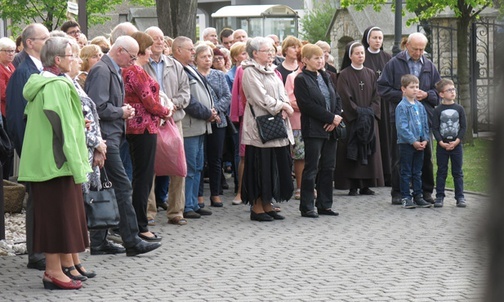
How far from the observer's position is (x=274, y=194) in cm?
1157

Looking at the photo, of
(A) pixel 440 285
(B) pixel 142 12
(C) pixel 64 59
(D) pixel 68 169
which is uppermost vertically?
(B) pixel 142 12

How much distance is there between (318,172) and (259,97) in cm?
141

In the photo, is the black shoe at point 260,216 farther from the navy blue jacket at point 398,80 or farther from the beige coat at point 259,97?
the navy blue jacket at point 398,80

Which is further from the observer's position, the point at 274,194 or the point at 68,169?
the point at 274,194

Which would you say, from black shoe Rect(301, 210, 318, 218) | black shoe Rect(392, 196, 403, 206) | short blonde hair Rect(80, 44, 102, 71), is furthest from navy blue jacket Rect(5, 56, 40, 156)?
black shoe Rect(392, 196, 403, 206)

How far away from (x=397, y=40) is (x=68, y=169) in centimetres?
1300

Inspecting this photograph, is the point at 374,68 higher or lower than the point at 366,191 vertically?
higher

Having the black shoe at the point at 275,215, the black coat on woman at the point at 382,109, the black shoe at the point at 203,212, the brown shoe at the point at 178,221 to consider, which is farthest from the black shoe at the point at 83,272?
the black coat on woman at the point at 382,109

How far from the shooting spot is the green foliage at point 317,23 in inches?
2235

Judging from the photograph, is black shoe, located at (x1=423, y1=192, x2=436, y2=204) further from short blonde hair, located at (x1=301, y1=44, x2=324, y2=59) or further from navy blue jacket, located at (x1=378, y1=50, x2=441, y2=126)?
short blonde hair, located at (x1=301, y1=44, x2=324, y2=59)

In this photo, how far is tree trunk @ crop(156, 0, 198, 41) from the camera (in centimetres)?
2077

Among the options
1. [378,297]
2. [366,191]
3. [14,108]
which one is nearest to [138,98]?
[14,108]

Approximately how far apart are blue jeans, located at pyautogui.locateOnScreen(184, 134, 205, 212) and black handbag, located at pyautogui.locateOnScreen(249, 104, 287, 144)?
820mm

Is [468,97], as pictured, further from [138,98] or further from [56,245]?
[56,245]
